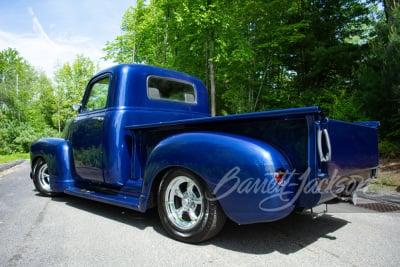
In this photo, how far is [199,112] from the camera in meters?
5.12

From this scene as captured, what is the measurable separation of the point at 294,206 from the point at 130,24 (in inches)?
827

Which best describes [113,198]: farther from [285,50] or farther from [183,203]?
[285,50]

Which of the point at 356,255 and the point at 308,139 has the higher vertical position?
the point at 308,139

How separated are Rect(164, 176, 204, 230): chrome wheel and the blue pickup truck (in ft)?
0.03

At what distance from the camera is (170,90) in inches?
185

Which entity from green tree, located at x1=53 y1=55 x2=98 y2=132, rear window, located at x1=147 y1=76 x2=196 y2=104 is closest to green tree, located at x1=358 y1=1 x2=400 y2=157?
rear window, located at x1=147 y1=76 x2=196 y2=104

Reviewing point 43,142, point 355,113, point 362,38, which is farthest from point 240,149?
point 362,38

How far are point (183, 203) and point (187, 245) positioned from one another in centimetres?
41

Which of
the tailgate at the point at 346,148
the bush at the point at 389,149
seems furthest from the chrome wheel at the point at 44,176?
the bush at the point at 389,149

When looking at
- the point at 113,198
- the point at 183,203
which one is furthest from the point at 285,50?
the point at 183,203

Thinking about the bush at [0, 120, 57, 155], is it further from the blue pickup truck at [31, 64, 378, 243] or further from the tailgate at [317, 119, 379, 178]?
the tailgate at [317, 119, 379, 178]

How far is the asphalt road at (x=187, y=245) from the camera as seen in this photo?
8.60ft

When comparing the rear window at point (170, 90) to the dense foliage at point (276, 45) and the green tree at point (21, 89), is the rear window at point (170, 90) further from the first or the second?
the green tree at point (21, 89)

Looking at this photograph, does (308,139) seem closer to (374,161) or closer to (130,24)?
(374,161)
